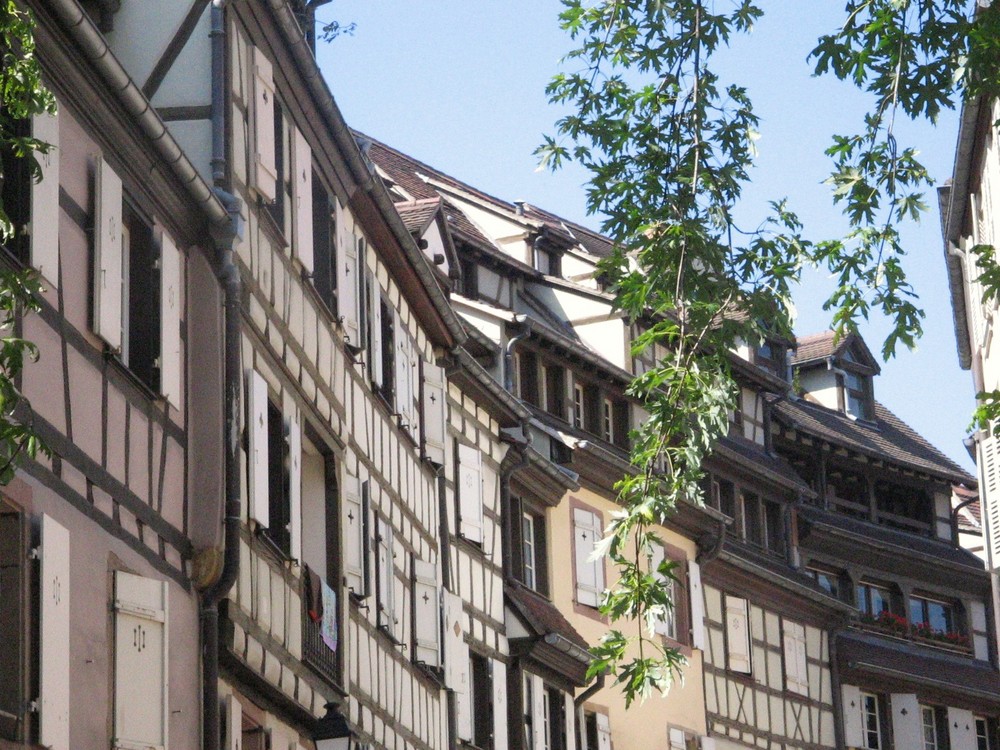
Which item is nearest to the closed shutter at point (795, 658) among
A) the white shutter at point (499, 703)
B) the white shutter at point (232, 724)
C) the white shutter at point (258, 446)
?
the white shutter at point (499, 703)

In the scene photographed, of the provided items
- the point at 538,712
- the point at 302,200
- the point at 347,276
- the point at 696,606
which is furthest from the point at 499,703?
the point at 302,200

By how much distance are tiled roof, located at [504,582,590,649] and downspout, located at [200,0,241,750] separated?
11.5 m

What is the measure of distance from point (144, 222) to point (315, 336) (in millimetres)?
4438

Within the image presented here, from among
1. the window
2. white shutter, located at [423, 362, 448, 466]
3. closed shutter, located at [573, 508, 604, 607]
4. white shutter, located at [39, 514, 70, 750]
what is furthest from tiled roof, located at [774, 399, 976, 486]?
white shutter, located at [39, 514, 70, 750]

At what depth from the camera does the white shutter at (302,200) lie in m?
16.9

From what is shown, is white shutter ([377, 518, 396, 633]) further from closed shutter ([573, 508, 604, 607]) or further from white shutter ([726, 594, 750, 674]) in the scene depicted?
white shutter ([726, 594, 750, 674])

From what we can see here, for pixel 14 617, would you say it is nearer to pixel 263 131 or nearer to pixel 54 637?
pixel 54 637

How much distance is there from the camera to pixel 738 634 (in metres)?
33.4

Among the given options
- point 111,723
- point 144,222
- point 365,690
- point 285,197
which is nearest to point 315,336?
point 285,197

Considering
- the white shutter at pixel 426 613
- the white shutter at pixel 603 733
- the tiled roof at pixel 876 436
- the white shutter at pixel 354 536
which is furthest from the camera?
the tiled roof at pixel 876 436

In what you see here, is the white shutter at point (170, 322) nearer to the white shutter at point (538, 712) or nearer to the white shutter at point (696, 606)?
the white shutter at point (538, 712)

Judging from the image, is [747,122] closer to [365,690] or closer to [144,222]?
[144,222]

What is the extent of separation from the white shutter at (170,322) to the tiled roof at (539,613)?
12476 millimetres

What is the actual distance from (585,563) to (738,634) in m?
5.60
